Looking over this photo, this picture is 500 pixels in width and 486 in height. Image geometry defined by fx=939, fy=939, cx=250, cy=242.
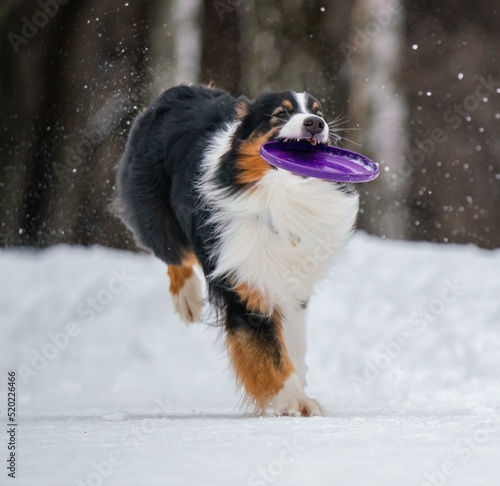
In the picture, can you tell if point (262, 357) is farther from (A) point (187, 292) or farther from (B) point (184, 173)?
(A) point (187, 292)

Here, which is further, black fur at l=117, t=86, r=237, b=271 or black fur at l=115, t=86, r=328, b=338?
black fur at l=117, t=86, r=237, b=271

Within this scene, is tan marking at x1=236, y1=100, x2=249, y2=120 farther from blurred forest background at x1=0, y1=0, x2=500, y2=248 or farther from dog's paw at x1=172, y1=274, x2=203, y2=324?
blurred forest background at x1=0, y1=0, x2=500, y2=248

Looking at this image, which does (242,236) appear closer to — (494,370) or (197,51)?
(494,370)

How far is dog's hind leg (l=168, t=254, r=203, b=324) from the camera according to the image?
6909 mm

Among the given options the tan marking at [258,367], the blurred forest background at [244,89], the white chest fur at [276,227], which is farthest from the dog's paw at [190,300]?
the blurred forest background at [244,89]

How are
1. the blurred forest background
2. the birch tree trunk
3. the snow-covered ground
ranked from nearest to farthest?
the snow-covered ground → the blurred forest background → the birch tree trunk

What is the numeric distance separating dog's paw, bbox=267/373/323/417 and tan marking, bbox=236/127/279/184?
1097 millimetres

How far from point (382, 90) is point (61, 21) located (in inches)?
160

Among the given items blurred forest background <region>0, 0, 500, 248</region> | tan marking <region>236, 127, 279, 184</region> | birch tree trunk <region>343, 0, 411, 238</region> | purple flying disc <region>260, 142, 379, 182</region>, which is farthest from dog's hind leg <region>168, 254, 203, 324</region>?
birch tree trunk <region>343, 0, 411, 238</region>

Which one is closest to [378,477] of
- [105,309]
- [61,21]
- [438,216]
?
[105,309]

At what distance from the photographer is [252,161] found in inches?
199

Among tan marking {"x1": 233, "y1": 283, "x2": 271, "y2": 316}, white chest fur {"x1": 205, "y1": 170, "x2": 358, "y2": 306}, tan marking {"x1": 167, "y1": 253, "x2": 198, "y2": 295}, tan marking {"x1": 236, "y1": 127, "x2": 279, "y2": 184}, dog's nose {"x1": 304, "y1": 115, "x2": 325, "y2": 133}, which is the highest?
dog's nose {"x1": 304, "y1": 115, "x2": 325, "y2": 133}

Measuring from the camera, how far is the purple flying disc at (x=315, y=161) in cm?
482

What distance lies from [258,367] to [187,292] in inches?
76.5
